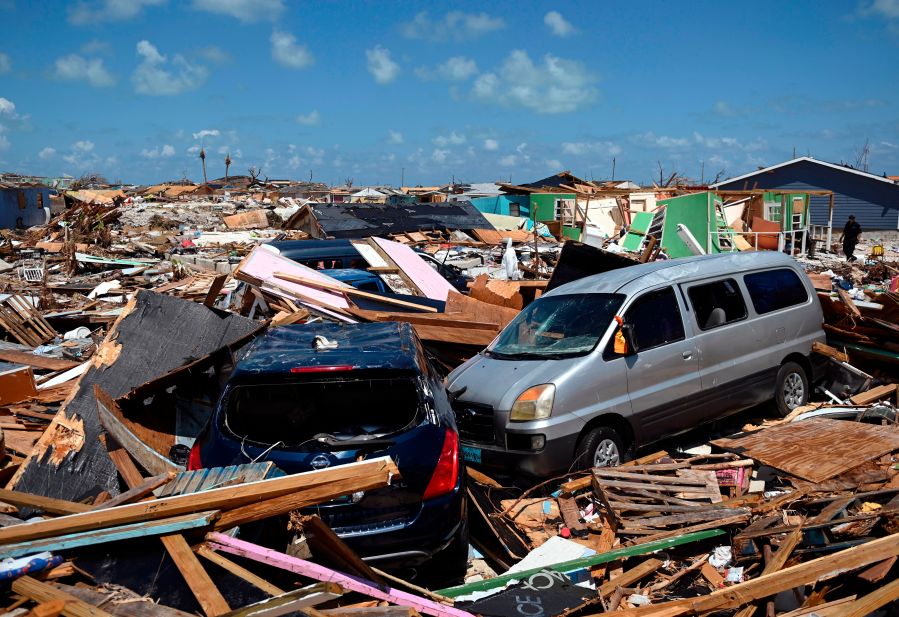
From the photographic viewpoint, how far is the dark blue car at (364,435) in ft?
14.3

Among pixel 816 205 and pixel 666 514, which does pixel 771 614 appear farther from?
pixel 816 205

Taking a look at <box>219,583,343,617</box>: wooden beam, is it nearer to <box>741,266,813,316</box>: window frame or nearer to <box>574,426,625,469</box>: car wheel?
<box>574,426,625,469</box>: car wheel

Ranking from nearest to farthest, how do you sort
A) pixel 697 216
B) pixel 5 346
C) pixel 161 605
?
pixel 161 605
pixel 5 346
pixel 697 216

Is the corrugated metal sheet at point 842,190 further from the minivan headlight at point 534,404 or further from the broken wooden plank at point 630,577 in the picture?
the broken wooden plank at point 630,577

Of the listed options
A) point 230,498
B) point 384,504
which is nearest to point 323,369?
point 384,504

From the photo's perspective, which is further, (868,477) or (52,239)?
(52,239)

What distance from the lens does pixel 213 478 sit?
399 centimetres

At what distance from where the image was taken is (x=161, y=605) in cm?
318

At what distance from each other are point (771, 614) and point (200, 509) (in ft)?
10.0

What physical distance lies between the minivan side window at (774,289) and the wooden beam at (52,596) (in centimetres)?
691

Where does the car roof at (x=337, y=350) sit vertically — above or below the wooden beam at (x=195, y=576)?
above

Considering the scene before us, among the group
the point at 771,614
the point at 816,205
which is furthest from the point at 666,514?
the point at 816,205

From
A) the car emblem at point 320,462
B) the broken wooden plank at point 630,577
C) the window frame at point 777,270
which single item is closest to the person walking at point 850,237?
the window frame at point 777,270

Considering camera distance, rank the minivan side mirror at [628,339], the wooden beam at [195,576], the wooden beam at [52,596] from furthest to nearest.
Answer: the minivan side mirror at [628,339], the wooden beam at [195,576], the wooden beam at [52,596]
